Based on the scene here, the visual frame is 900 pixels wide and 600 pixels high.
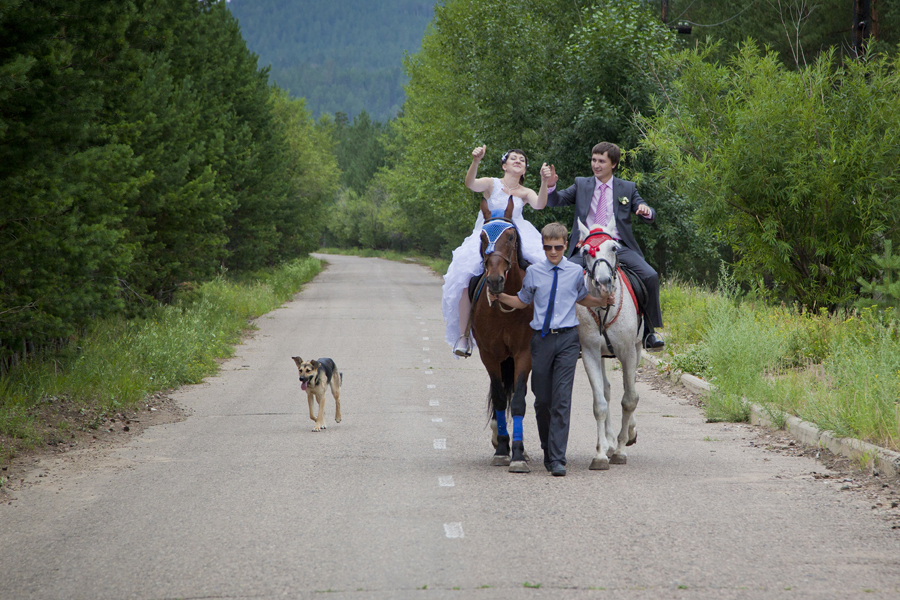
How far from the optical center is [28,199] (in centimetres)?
945

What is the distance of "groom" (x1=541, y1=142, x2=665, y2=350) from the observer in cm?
895

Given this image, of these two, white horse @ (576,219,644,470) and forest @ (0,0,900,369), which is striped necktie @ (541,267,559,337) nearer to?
white horse @ (576,219,644,470)

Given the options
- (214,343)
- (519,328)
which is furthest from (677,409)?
(214,343)

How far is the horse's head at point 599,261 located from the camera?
7836mm

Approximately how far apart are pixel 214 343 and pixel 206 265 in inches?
104

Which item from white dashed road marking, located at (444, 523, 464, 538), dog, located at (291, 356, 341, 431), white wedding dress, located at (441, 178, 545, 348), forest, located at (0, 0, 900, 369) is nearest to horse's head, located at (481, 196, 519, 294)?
white wedding dress, located at (441, 178, 545, 348)

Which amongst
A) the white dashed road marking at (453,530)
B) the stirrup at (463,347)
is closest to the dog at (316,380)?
the stirrup at (463,347)

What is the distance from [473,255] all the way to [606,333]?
146 cm

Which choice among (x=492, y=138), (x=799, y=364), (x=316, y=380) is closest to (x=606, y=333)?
(x=316, y=380)

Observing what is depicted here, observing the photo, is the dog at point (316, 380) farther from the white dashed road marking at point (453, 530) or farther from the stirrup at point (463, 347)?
the white dashed road marking at point (453, 530)

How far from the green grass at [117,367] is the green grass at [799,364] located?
775 cm

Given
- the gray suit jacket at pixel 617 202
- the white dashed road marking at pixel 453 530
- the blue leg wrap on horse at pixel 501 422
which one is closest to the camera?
the white dashed road marking at pixel 453 530

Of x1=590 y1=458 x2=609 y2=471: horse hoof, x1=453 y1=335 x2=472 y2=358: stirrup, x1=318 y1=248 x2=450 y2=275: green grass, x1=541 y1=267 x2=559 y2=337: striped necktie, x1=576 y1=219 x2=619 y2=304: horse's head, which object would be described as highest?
x1=576 y1=219 x2=619 y2=304: horse's head

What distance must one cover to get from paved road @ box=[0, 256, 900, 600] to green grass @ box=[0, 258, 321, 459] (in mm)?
1173
